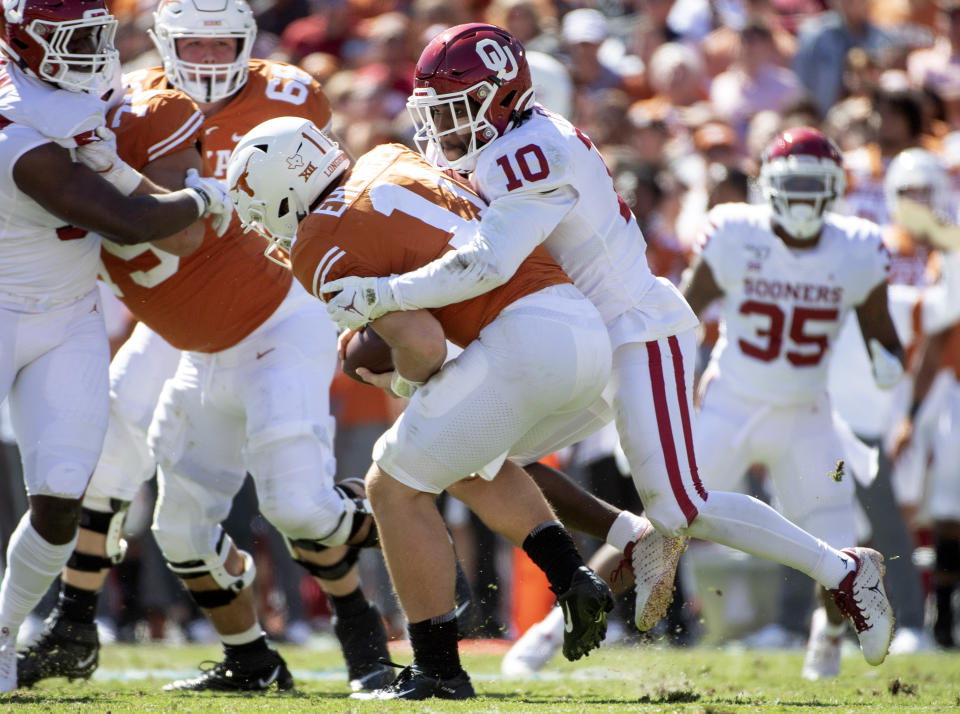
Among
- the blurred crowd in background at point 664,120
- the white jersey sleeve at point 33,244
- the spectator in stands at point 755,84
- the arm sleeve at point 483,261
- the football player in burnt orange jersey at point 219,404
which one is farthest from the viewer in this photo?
the spectator in stands at point 755,84

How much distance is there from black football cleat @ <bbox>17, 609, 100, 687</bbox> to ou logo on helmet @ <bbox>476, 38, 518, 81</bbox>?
99.0 inches

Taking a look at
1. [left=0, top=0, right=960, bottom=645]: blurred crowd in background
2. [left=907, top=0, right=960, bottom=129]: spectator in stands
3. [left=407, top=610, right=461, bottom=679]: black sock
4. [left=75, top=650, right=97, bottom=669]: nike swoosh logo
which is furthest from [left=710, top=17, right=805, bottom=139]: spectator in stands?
[left=407, top=610, right=461, bottom=679]: black sock

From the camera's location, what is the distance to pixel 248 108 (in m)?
5.21

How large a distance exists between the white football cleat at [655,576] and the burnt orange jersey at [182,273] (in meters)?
1.55

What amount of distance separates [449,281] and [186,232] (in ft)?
4.08

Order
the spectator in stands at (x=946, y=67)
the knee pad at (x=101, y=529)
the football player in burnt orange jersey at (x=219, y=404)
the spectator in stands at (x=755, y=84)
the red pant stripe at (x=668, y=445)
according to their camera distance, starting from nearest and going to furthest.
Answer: the red pant stripe at (x=668, y=445)
the football player in burnt orange jersey at (x=219, y=404)
the knee pad at (x=101, y=529)
the spectator in stands at (x=946, y=67)
the spectator in stands at (x=755, y=84)

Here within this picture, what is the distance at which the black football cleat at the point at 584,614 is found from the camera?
406 centimetres

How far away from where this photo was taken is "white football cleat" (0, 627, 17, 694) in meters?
4.66

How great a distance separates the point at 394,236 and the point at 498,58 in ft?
1.98

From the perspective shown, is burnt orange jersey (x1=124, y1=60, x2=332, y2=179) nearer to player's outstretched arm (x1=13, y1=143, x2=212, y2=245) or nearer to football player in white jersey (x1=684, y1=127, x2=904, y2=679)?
player's outstretched arm (x1=13, y1=143, x2=212, y2=245)

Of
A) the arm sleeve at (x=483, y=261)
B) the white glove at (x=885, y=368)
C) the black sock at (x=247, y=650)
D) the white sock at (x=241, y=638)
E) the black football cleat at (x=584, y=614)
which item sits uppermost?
the arm sleeve at (x=483, y=261)

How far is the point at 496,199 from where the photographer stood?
3969 mm

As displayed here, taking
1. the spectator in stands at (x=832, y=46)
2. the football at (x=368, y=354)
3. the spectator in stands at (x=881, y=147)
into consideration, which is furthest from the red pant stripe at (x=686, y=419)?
the spectator in stands at (x=832, y=46)

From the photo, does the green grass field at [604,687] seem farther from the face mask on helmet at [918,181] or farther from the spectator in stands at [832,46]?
the spectator in stands at [832,46]
